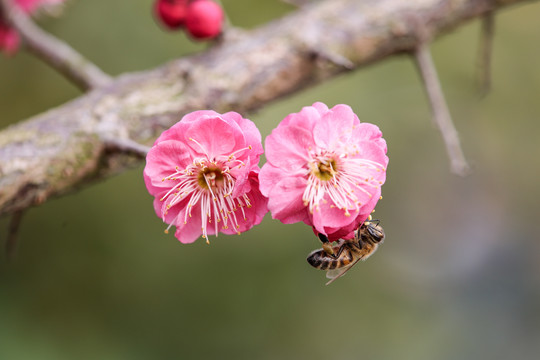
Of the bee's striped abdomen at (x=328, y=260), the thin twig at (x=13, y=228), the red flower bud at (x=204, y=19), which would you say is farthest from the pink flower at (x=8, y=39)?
the bee's striped abdomen at (x=328, y=260)

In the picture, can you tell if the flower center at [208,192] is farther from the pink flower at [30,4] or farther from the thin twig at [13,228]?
the pink flower at [30,4]

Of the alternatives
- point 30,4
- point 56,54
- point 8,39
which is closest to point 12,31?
point 8,39

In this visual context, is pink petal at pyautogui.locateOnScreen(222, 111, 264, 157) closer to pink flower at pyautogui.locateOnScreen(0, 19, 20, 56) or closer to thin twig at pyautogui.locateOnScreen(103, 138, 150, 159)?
thin twig at pyautogui.locateOnScreen(103, 138, 150, 159)

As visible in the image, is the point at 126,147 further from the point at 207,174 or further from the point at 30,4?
the point at 30,4

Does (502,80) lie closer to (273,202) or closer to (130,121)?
(130,121)

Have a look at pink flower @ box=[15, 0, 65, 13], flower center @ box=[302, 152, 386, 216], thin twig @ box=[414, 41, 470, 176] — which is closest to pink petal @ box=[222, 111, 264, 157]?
flower center @ box=[302, 152, 386, 216]

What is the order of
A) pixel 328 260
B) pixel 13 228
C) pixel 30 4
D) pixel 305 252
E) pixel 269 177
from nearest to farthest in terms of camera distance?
pixel 269 177
pixel 328 260
pixel 13 228
pixel 30 4
pixel 305 252
